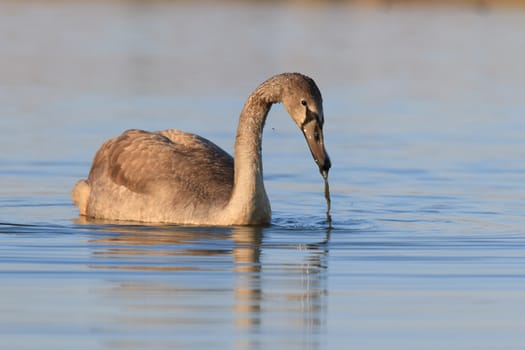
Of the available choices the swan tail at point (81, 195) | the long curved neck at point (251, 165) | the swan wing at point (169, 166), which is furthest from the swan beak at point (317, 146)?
the swan tail at point (81, 195)

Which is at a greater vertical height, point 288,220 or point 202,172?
point 202,172

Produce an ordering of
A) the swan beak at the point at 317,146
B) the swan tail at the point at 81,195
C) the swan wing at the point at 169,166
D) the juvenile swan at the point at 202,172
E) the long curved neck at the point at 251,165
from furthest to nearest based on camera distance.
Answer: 1. the swan tail at the point at 81,195
2. the swan wing at the point at 169,166
3. the long curved neck at the point at 251,165
4. the juvenile swan at the point at 202,172
5. the swan beak at the point at 317,146

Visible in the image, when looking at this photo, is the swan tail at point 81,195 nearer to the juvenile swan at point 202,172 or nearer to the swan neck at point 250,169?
the juvenile swan at point 202,172

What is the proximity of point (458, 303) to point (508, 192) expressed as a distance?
21.7 ft

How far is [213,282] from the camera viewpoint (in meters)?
11.0

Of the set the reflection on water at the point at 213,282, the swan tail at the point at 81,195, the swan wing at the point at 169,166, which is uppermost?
the swan wing at the point at 169,166

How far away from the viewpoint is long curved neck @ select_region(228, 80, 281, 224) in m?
13.8

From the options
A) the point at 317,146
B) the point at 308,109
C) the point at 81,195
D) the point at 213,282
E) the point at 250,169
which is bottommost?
the point at 213,282

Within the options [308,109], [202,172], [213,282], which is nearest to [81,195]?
[202,172]

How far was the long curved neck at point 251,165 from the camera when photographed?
13844mm

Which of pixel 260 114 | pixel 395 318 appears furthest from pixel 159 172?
pixel 395 318

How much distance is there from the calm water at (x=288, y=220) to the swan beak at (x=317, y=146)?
67 centimetres

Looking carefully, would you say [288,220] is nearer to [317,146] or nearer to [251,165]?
[251,165]

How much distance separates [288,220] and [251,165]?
97 cm
